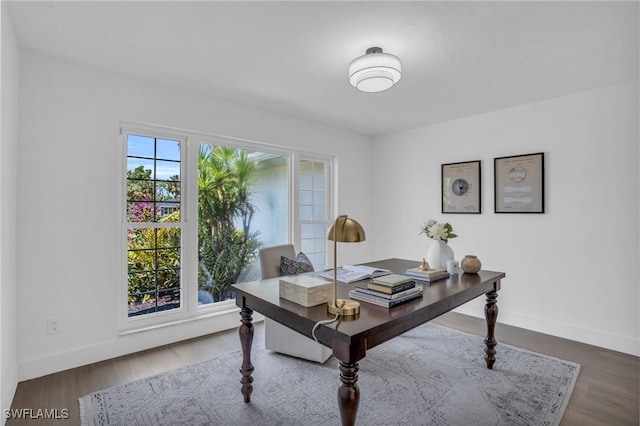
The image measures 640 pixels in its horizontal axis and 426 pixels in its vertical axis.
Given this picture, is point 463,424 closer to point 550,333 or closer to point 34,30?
point 550,333

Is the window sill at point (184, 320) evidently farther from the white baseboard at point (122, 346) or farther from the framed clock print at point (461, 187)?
the framed clock print at point (461, 187)

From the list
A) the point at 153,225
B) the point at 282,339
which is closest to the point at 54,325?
the point at 153,225

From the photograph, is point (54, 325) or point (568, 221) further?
point (568, 221)

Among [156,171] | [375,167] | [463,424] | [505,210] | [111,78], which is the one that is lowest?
[463,424]

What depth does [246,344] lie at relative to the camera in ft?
6.58

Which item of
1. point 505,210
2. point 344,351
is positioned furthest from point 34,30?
point 505,210

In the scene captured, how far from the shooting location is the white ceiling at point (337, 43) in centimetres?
183

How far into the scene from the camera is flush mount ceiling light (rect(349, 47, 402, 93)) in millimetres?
2139

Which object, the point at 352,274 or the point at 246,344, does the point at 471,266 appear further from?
the point at 246,344

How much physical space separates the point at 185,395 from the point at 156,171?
1.90 meters

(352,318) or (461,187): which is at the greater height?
(461,187)

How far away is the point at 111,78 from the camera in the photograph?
2656mm

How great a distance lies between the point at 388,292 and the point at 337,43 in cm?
163

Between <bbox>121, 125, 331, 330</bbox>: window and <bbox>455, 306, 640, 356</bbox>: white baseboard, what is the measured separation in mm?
2430
